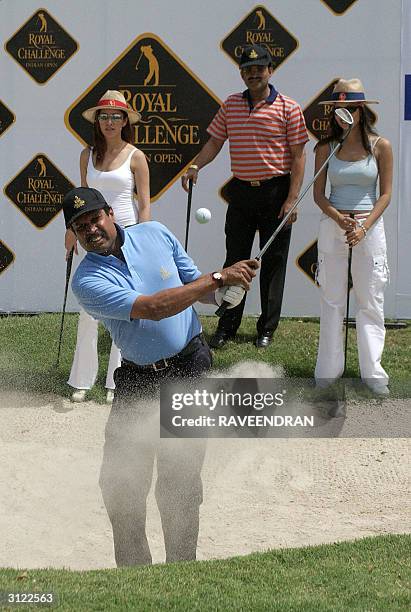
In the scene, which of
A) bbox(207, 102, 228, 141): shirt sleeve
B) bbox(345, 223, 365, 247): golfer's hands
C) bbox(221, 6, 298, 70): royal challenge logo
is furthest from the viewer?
bbox(221, 6, 298, 70): royal challenge logo

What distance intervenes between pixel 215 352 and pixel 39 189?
7.34ft

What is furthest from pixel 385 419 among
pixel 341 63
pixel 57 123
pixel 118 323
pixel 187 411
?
pixel 57 123

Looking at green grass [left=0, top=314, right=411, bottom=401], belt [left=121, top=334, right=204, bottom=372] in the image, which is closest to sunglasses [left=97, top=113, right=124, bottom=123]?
green grass [left=0, top=314, right=411, bottom=401]

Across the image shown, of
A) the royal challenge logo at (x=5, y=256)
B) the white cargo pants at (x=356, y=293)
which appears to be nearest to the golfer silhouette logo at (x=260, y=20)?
the white cargo pants at (x=356, y=293)

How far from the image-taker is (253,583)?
3977 millimetres

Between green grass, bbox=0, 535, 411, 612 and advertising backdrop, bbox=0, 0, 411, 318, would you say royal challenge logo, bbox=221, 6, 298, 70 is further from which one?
green grass, bbox=0, 535, 411, 612

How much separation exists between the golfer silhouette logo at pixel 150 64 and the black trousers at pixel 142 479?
4.18 meters

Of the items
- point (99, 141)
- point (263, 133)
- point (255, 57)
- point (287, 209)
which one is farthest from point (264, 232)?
point (99, 141)

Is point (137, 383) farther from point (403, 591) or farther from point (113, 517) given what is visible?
point (403, 591)

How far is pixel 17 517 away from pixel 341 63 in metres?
4.38

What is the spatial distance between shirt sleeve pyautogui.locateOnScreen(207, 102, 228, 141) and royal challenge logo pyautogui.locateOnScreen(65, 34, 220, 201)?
799mm

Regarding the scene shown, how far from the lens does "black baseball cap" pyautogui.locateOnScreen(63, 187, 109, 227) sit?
4.20m

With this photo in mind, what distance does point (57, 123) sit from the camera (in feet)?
27.7

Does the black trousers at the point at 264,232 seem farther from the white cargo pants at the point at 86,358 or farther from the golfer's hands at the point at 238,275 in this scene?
the golfer's hands at the point at 238,275
